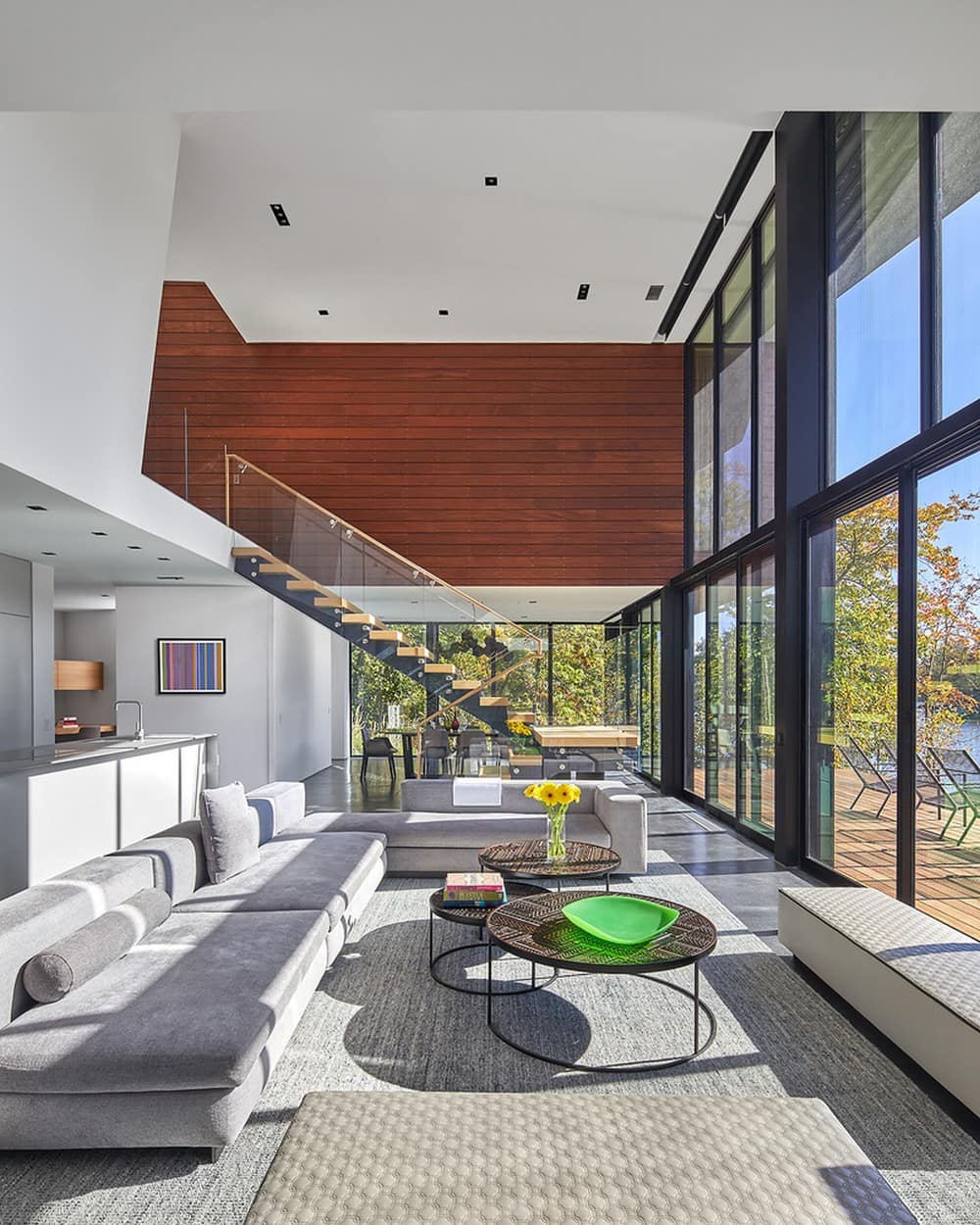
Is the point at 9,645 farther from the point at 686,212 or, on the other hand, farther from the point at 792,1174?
the point at 792,1174

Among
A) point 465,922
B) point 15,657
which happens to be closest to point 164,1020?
point 465,922

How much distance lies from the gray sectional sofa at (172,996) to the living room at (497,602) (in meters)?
0.02

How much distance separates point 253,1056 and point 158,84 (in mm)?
3127

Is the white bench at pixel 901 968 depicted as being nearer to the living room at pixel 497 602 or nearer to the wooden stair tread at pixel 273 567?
the living room at pixel 497 602

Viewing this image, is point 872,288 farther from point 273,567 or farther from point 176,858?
point 273,567

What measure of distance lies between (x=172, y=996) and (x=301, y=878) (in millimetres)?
1613

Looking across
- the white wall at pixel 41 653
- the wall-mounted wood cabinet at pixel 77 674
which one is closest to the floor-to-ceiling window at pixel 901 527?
the white wall at pixel 41 653

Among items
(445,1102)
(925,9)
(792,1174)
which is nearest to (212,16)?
(925,9)

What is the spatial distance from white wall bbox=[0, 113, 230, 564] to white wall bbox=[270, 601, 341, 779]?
4398mm

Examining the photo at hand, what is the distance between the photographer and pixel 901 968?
3350 mm

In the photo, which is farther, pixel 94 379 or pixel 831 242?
pixel 831 242

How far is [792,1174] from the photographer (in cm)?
187

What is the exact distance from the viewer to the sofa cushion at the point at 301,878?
13.5ft

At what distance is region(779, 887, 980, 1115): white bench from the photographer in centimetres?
295
